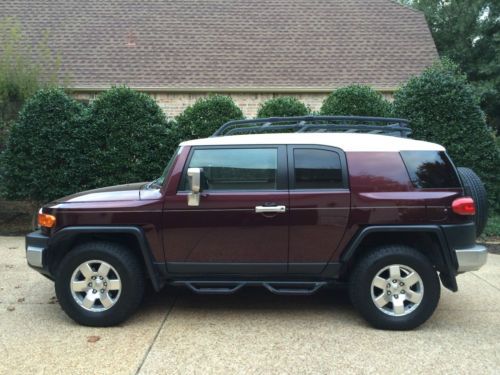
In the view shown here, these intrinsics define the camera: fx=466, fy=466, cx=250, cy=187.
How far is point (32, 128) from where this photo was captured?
838cm

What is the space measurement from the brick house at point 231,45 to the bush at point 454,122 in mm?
2578

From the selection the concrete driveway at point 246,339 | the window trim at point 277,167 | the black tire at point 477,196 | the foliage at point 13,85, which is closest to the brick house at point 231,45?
the foliage at point 13,85

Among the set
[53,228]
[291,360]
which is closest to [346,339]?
[291,360]

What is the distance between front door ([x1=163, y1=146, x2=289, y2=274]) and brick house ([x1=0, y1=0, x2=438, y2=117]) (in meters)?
7.00

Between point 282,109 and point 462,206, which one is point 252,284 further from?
point 282,109

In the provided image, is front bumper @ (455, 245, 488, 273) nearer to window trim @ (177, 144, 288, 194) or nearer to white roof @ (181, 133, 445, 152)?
white roof @ (181, 133, 445, 152)

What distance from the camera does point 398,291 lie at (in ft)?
13.8

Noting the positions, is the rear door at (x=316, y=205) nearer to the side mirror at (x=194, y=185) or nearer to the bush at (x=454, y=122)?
the side mirror at (x=194, y=185)

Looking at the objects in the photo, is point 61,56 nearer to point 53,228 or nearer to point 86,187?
point 86,187

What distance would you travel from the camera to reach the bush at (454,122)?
8414mm

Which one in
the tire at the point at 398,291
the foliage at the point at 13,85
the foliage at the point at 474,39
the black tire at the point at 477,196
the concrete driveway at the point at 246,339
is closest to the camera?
the concrete driveway at the point at 246,339

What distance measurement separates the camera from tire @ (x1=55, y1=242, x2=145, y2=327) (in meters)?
4.25

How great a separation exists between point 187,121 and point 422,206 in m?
5.41

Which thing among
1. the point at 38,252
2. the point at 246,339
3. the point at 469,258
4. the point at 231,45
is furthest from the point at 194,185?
the point at 231,45
